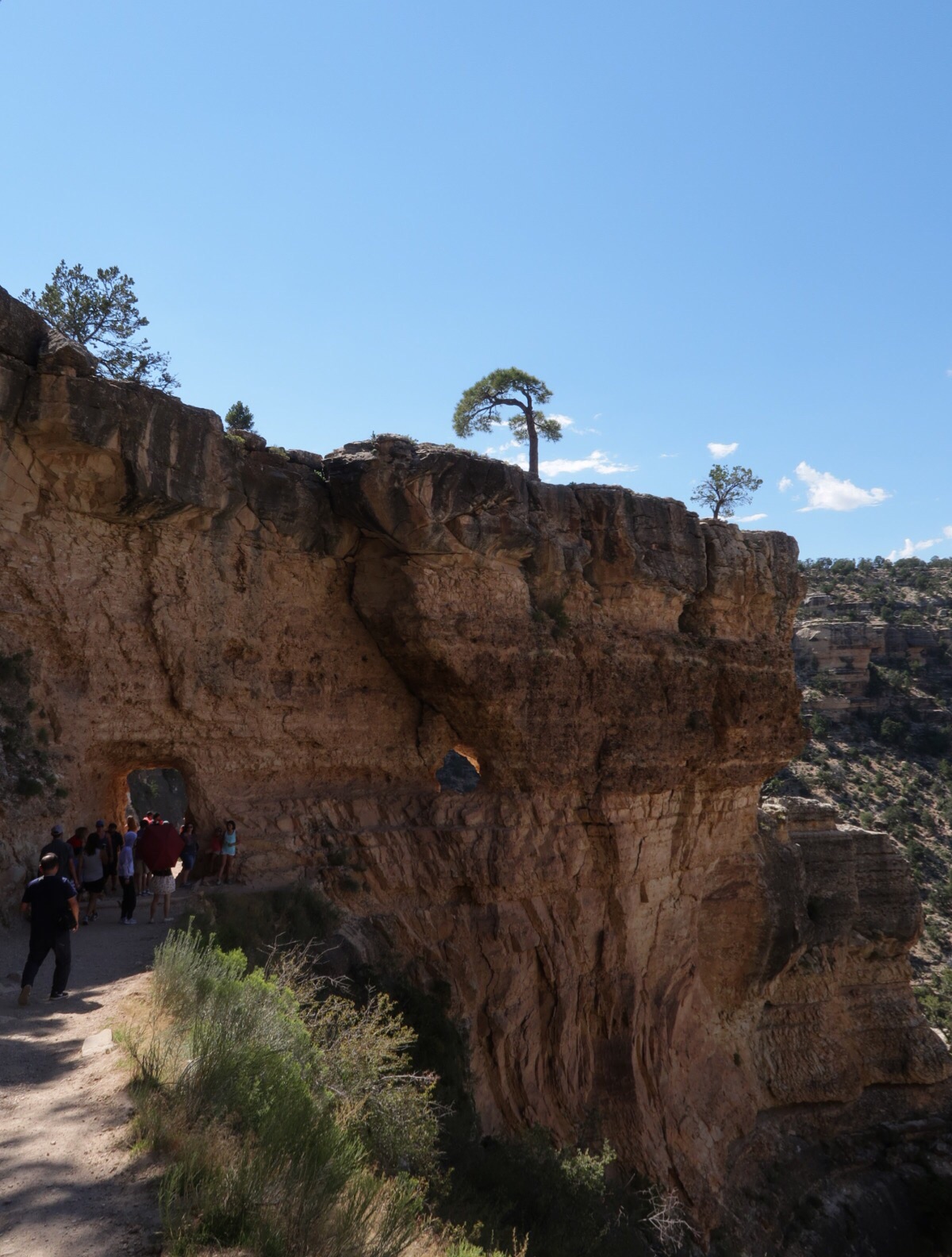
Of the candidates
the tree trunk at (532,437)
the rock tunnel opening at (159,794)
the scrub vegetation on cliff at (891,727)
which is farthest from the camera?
the scrub vegetation on cliff at (891,727)

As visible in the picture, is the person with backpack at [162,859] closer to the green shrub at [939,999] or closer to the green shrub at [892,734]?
the green shrub at [939,999]

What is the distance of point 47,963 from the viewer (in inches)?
362

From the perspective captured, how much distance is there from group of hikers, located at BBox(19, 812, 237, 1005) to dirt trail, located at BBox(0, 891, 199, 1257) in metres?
0.49

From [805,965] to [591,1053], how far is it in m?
7.19

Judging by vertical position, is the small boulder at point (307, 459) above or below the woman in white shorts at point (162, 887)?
above

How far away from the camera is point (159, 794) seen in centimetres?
2520

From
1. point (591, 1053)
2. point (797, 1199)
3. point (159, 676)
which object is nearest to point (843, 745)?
point (797, 1199)

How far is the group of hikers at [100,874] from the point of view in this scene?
7969 millimetres

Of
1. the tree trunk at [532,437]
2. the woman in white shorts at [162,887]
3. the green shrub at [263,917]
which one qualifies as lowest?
the green shrub at [263,917]

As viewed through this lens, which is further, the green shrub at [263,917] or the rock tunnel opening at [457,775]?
the rock tunnel opening at [457,775]

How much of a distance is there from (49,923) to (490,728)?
847 cm

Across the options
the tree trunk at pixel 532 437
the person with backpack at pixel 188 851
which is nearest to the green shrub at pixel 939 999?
the tree trunk at pixel 532 437

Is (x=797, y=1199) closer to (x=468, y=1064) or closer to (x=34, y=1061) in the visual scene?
(x=468, y=1064)

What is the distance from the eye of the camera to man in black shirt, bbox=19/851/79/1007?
26.0 ft
